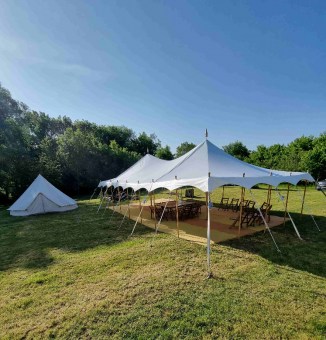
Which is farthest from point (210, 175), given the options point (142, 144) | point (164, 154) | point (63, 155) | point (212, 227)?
point (142, 144)

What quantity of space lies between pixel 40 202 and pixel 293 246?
1165 cm

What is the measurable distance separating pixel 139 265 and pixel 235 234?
349cm

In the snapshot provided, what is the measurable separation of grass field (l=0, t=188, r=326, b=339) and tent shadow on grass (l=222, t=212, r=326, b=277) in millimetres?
26

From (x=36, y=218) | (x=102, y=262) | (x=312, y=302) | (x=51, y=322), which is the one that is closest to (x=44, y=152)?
(x=36, y=218)

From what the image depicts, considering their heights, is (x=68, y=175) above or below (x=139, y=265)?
above

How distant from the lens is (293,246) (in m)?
6.20

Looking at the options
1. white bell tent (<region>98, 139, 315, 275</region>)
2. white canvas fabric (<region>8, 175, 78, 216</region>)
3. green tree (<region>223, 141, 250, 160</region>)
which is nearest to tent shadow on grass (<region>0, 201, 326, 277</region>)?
white bell tent (<region>98, 139, 315, 275</region>)

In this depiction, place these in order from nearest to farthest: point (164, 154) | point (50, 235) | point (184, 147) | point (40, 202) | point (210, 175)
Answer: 1. point (210, 175)
2. point (50, 235)
3. point (40, 202)
4. point (164, 154)
5. point (184, 147)

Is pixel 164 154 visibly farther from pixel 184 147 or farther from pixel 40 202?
pixel 40 202

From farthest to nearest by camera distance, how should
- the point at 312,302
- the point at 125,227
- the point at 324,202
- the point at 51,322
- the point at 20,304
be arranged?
the point at 324,202, the point at 125,227, the point at 20,304, the point at 312,302, the point at 51,322

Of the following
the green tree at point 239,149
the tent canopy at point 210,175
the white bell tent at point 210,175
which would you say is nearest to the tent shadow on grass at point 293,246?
the white bell tent at point 210,175

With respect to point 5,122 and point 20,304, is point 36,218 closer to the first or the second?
point 20,304

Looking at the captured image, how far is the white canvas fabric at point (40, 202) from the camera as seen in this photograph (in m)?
12.1

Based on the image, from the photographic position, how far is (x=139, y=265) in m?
5.22
